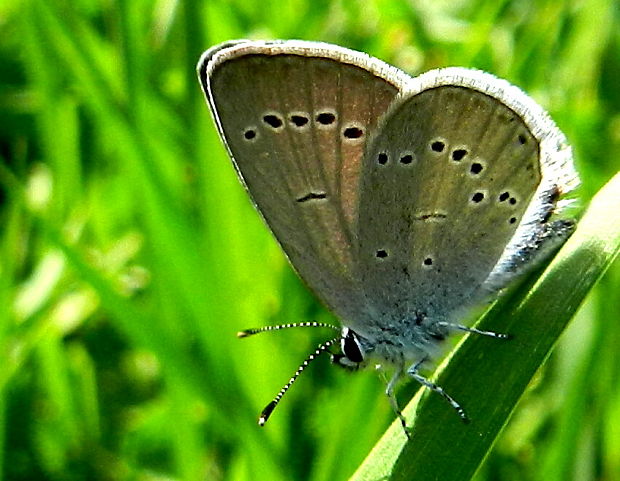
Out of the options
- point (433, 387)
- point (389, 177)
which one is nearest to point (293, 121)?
point (389, 177)

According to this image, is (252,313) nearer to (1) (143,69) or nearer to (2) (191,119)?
(2) (191,119)

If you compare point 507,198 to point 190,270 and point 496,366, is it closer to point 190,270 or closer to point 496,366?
point 496,366

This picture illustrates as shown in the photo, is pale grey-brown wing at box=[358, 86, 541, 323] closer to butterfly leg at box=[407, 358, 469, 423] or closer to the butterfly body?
the butterfly body

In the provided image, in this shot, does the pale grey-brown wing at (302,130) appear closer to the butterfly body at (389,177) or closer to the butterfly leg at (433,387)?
the butterfly body at (389,177)

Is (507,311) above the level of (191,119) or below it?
below

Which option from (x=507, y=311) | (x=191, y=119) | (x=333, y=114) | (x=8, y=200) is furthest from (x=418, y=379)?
(x=8, y=200)

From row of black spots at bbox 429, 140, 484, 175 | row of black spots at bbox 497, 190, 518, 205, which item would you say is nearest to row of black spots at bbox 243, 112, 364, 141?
row of black spots at bbox 429, 140, 484, 175
